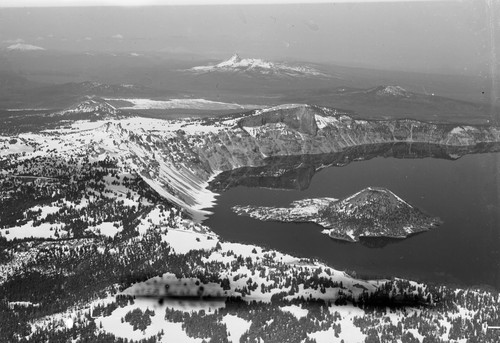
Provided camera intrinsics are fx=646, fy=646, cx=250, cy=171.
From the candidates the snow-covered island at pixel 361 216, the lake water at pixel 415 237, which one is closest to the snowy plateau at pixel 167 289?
the lake water at pixel 415 237

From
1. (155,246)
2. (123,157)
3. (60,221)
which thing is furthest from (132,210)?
(123,157)

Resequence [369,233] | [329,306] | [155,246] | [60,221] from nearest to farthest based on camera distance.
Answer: [329,306] → [155,246] → [60,221] → [369,233]

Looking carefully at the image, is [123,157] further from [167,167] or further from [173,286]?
[173,286]

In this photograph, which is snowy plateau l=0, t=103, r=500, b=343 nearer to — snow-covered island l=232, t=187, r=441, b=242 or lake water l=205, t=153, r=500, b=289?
lake water l=205, t=153, r=500, b=289

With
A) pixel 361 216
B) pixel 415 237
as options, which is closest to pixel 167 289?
pixel 415 237

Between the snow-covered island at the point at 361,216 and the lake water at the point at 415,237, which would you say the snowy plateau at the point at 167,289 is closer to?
the lake water at the point at 415,237

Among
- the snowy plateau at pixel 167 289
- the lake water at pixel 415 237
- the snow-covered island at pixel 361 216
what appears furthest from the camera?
the snow-covered island at pixel 361 216
